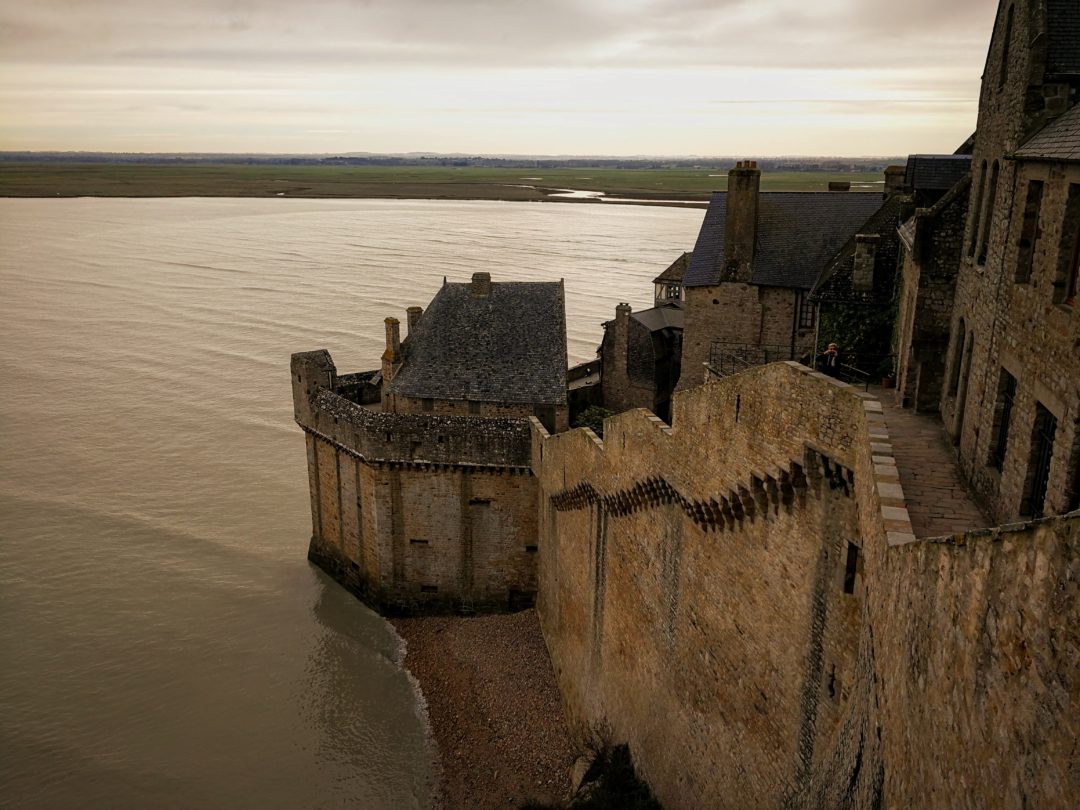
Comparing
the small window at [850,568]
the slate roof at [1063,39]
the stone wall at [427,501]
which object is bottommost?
the stone wall at [427,501]

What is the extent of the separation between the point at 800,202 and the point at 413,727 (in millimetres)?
19364

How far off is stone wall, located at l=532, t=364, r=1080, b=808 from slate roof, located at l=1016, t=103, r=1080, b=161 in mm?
3222

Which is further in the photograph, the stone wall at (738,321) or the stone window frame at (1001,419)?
the stone wall at (738,321)

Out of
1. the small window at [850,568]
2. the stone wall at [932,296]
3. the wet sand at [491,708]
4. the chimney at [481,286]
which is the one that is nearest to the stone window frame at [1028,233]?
the small window at [850,568]

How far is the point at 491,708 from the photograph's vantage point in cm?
1991

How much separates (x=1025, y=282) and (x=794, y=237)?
1691 centimetres

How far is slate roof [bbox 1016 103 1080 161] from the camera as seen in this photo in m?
8.33

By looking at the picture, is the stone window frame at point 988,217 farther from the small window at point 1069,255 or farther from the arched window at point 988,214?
the small window at point 1069,255

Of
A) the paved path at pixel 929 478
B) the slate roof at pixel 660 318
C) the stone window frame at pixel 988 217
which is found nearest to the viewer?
the paved path at pixel 929 478

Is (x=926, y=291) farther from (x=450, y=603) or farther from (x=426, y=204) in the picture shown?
(x=426, y=204)

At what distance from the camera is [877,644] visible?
715 cm

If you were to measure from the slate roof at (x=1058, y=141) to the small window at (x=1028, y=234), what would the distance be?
0.43 meters

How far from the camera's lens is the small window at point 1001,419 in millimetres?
9984

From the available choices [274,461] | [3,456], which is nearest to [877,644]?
[274,461]
